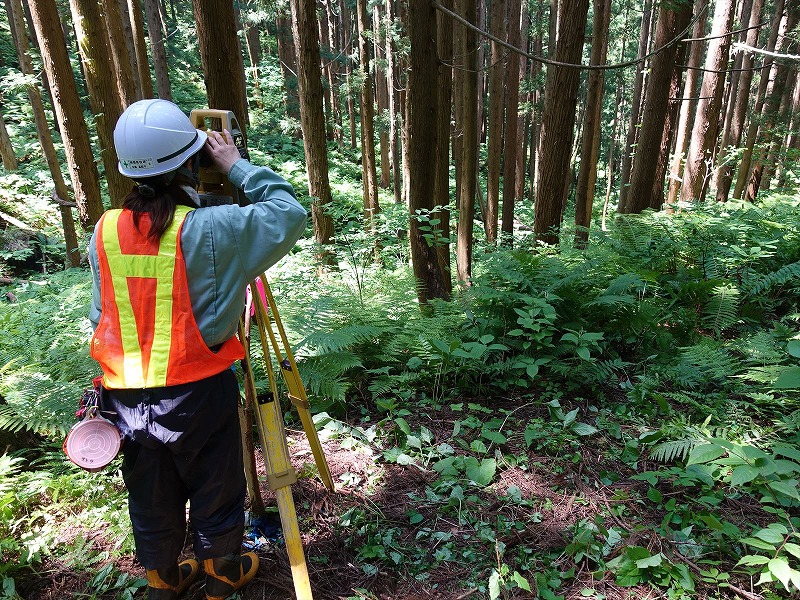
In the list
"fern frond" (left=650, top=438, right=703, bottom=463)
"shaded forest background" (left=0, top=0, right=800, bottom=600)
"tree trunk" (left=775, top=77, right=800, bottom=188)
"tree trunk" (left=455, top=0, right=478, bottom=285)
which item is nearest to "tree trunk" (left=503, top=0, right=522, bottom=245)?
"tree trunk" (left=455, top=0, right=478, bottom=285)

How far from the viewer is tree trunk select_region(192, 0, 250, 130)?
367cm

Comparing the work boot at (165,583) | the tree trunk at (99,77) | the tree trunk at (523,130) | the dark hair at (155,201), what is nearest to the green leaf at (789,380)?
the dark hair at (155,201)

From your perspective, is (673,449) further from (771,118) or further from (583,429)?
(771,118)

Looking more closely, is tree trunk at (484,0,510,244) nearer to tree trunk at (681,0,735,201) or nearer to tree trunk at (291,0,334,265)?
tree trunk at (681,0,735,201)

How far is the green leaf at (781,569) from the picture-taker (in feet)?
6.35

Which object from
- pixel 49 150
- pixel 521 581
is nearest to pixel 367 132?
pixel 49 150

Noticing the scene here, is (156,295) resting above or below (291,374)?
above

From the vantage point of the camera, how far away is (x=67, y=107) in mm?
7598

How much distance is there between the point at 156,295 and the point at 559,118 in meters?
Result: 7.04

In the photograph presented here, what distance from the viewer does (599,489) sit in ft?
9.66

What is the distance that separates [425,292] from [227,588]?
175 inches

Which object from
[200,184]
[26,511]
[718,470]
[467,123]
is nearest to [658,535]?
[718,470]

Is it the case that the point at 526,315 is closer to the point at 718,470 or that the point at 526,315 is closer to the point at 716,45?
the point at 718,470

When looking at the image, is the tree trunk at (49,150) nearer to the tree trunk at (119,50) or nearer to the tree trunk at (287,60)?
the tree trunk at (119,50)
